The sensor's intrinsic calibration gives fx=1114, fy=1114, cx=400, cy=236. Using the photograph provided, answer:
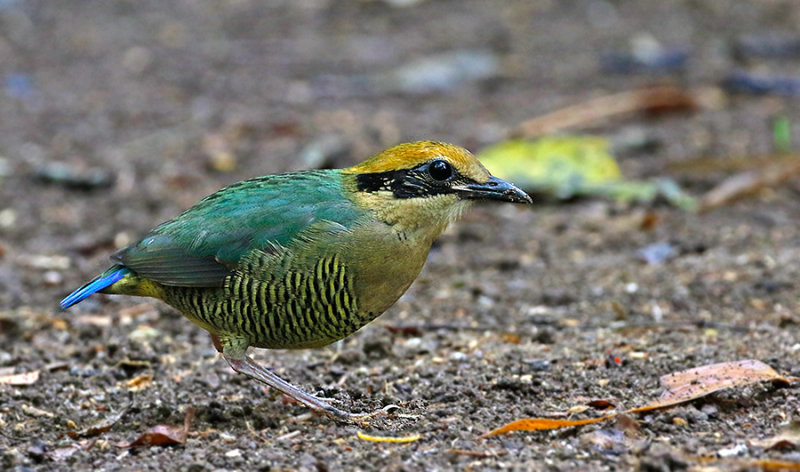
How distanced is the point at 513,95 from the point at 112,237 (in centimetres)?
493

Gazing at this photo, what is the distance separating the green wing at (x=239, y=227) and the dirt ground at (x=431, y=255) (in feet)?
2.02

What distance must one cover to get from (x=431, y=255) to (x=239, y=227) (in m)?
3.06

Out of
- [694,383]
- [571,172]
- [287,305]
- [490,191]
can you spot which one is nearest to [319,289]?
[287,305]

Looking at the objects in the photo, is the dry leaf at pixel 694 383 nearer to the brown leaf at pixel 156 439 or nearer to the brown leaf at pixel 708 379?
the brown leaf at pixel 708 379

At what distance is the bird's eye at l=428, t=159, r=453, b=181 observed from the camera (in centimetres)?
496

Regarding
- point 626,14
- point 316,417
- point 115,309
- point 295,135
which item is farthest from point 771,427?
point 626,14

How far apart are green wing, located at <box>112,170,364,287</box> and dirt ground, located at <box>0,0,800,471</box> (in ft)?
2.02

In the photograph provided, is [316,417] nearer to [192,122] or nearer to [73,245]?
[73,245]

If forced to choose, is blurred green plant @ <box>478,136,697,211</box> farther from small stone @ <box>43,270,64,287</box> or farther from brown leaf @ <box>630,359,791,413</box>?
brown leaf @ <box>630,359,791,413</box>

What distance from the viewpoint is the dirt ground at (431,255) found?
4.53 m

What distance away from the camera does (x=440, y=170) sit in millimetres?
4965

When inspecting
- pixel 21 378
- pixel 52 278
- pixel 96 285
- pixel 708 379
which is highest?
pixel 96 285

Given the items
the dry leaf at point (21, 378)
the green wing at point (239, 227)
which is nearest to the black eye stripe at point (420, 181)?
the green wing at point (239, 227)

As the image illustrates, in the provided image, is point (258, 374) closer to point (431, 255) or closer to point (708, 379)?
point (708, 379)
